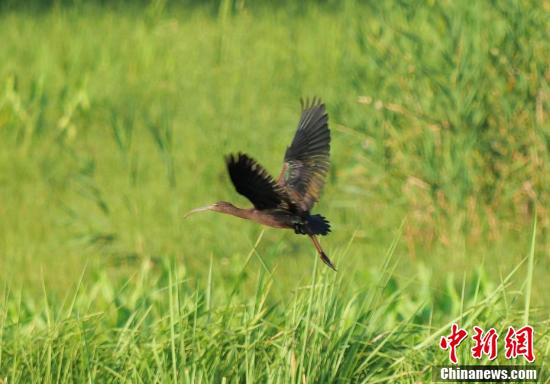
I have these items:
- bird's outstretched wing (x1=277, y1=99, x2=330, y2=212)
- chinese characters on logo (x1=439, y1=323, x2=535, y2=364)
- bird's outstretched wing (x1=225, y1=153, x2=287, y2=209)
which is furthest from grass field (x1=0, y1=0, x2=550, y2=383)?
bird's outstretched wing (x1=225, y1=153, x2=287, y2=209)

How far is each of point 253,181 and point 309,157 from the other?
532 mm

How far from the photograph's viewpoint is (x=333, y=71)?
26.9ft

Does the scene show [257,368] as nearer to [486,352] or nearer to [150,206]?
[486,352]

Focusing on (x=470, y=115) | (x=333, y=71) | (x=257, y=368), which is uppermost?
(x=333, y=71)

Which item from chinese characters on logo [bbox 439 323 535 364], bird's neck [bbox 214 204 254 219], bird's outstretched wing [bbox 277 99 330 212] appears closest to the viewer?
bird's neck [bbox 214 204 254 219]

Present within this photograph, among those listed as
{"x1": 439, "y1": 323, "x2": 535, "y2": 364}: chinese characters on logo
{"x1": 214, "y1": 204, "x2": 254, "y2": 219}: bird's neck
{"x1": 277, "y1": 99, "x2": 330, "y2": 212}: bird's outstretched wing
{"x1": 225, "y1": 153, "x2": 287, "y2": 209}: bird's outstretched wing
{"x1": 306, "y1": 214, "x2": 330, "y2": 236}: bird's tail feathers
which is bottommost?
{"x1": 439, "y1": 323, "x2": 535, "y2": 364}: chinese characters on logo

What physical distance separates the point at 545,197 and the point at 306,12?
453cm

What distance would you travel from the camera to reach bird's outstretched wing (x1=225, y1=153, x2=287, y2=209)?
8.41 ft

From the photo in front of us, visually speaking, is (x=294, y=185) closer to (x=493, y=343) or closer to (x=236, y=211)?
(x=236, y=211)

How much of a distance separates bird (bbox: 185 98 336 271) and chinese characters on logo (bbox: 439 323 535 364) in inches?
29.2

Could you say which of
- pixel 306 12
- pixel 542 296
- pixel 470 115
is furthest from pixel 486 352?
pixel 306 12

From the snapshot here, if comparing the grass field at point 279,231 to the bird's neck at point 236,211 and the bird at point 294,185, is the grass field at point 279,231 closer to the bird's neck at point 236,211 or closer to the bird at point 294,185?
the bird at point 294,185

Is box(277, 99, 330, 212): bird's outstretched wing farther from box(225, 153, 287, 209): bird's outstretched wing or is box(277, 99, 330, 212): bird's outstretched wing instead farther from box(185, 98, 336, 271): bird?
box(225, 153, 287, 209): bird's outstretched wing

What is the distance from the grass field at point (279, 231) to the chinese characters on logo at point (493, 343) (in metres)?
0.05
